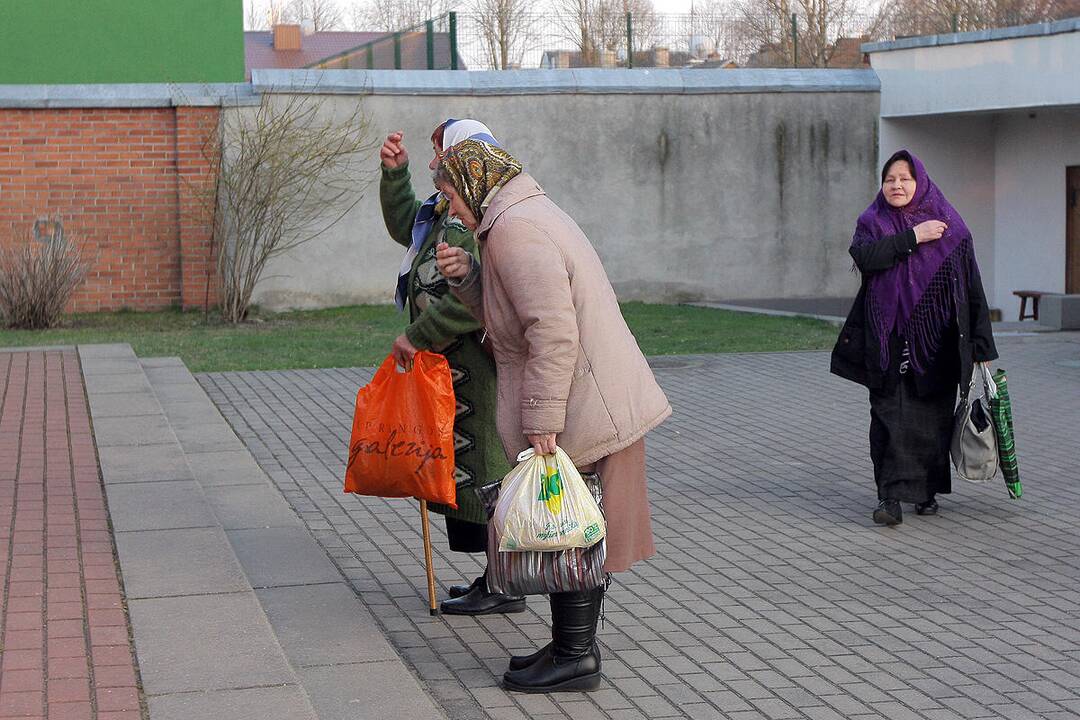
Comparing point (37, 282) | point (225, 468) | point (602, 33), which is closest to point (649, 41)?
point (602, 33)

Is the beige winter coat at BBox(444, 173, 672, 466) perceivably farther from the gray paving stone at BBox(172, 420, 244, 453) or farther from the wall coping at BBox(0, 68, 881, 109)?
the wall coping at BBox(0, 68, 881, 109)

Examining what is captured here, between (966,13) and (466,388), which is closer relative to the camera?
(466,388)

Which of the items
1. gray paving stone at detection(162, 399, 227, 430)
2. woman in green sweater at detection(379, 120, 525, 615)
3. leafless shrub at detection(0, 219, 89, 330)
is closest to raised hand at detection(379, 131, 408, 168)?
woman in green sweater at detection(379, 120, 525, 615)

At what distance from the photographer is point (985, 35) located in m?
18.3

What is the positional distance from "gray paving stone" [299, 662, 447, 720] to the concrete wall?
1498 centimetres

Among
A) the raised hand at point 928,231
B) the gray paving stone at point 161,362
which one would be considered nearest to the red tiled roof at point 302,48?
the gray paving stone at point 161,362

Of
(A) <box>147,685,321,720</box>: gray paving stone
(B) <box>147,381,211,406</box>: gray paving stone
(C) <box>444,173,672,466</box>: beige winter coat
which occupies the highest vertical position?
(C) <box>444,173,672,466</box>: beige winter coat

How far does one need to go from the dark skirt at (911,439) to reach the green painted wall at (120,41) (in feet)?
59.2

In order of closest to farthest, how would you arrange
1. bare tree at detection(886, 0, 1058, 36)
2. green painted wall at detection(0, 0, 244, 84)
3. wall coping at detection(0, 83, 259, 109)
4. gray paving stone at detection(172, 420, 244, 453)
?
gray paving stone at detection(172, 420, 244, 453) → wall coping at detection(0, 83, 259, 109) → green painted wall at detection(0, 0, 244, 84) → bare tree at detection(886, 0, 1058, 36)

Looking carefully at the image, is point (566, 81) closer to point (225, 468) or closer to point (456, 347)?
point (225, 468)

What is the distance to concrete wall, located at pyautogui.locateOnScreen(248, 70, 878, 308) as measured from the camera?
19.3 m

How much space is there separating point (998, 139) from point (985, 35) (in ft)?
10.0

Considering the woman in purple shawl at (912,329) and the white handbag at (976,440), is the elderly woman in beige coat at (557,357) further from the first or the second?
the white handbag at (976,440)

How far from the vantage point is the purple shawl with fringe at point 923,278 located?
6.68m
